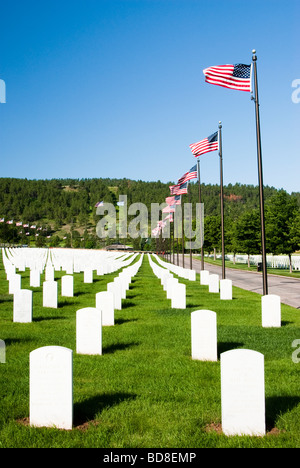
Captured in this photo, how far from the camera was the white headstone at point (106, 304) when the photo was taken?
10.4m

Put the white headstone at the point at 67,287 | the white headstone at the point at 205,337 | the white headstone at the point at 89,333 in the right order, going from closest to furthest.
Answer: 1. the white headstone at the point at 205,337
2. the white headstone at the point at 89,333
3. the white headstone at the point at 67,287

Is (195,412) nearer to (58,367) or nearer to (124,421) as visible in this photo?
(124,421)

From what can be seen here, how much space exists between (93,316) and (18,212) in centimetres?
17928

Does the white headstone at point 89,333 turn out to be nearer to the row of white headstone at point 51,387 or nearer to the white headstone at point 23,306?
the row of white headstone at point 51,387

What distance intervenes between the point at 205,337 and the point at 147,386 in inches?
71.6

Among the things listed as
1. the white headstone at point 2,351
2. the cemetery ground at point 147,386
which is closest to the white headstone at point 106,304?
the cemetery ground at point 147,386

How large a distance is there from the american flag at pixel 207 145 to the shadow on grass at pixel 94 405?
58.8ft

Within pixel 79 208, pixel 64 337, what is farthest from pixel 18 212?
pixel 64 337

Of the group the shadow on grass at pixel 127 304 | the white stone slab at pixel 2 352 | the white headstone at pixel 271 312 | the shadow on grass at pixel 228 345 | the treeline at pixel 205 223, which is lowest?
the shadow on grass at pixel 127 304

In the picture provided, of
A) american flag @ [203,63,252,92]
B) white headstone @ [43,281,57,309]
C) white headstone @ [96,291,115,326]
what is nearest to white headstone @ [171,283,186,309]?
white headstone @ [96,291,115,326]

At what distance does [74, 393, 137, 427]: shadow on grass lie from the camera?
5020mm

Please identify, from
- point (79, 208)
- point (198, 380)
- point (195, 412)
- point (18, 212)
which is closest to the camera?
point (195, 412)

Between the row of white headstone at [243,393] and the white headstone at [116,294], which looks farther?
the white headstone at [116,294]
